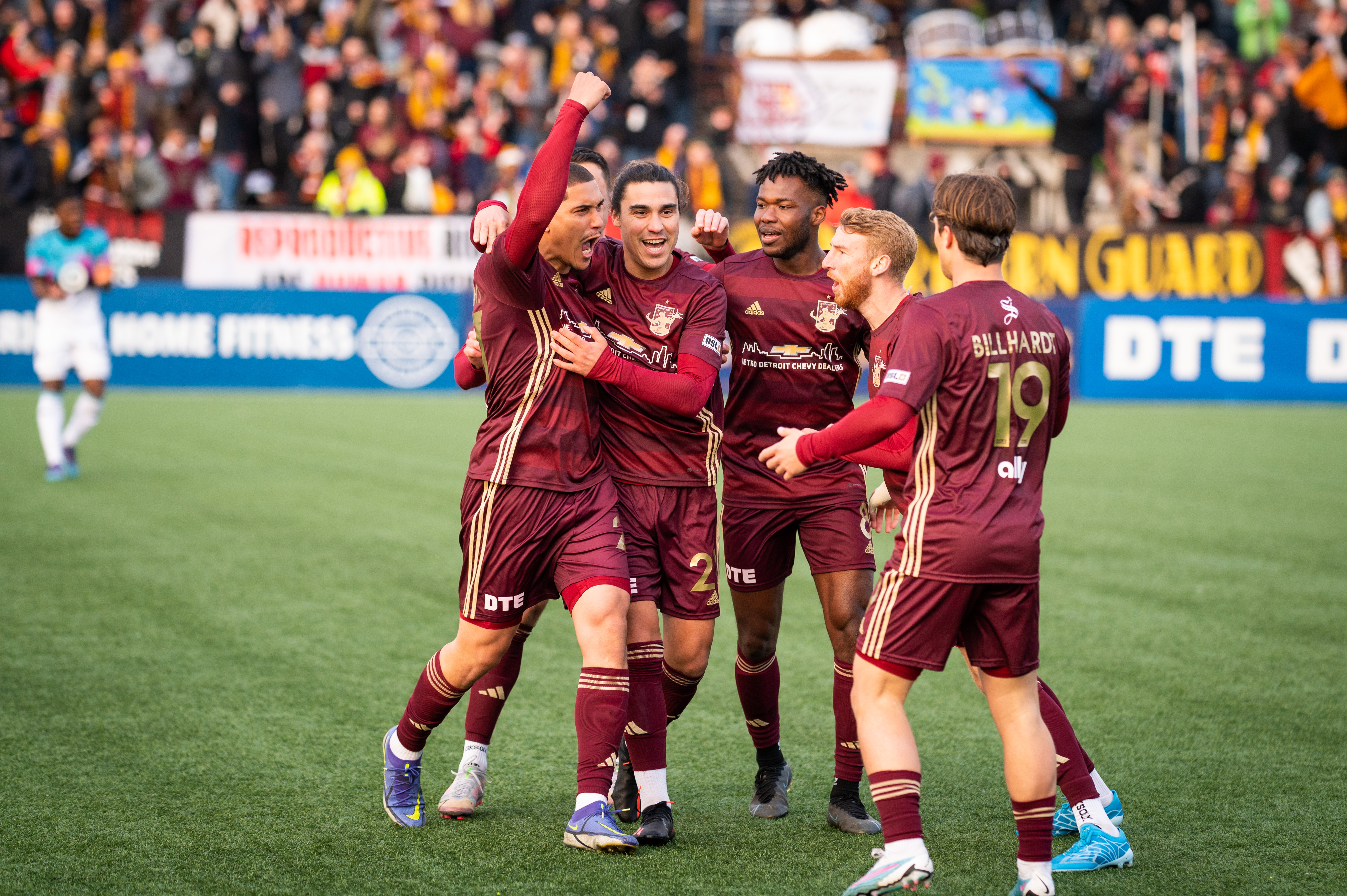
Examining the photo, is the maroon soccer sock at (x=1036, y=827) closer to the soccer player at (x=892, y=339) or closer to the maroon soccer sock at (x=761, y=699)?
the soccer player at (x=892, y=339)

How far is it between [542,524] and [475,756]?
0.92m

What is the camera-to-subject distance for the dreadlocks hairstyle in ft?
16.0

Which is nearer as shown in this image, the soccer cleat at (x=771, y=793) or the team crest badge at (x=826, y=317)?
the soccer cleat at (x=771, y=793)

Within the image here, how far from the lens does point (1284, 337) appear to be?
18391 mm

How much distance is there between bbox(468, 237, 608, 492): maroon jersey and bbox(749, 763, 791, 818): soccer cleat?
124 cm

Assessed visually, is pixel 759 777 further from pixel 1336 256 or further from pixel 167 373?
pixel 1336 256

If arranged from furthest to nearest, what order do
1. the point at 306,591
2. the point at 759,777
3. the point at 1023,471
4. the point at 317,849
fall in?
the point at 306,591 → the point at 759,777 → the point at 317,849 → the point at 1023,471

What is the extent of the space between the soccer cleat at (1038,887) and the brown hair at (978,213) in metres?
1.73

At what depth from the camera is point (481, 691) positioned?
479 cm

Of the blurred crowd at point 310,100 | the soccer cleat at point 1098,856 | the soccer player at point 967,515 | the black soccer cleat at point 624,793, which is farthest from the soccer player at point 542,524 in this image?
the blurred crowd at point 310,100

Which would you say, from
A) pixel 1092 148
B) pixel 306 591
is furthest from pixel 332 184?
pixel 306 591

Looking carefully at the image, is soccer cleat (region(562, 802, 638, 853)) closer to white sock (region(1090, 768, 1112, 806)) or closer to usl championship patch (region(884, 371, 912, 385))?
white sock (region(1090, 768, 1112, 806))

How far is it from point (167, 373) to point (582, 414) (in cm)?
1531

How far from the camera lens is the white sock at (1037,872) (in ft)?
12.4
